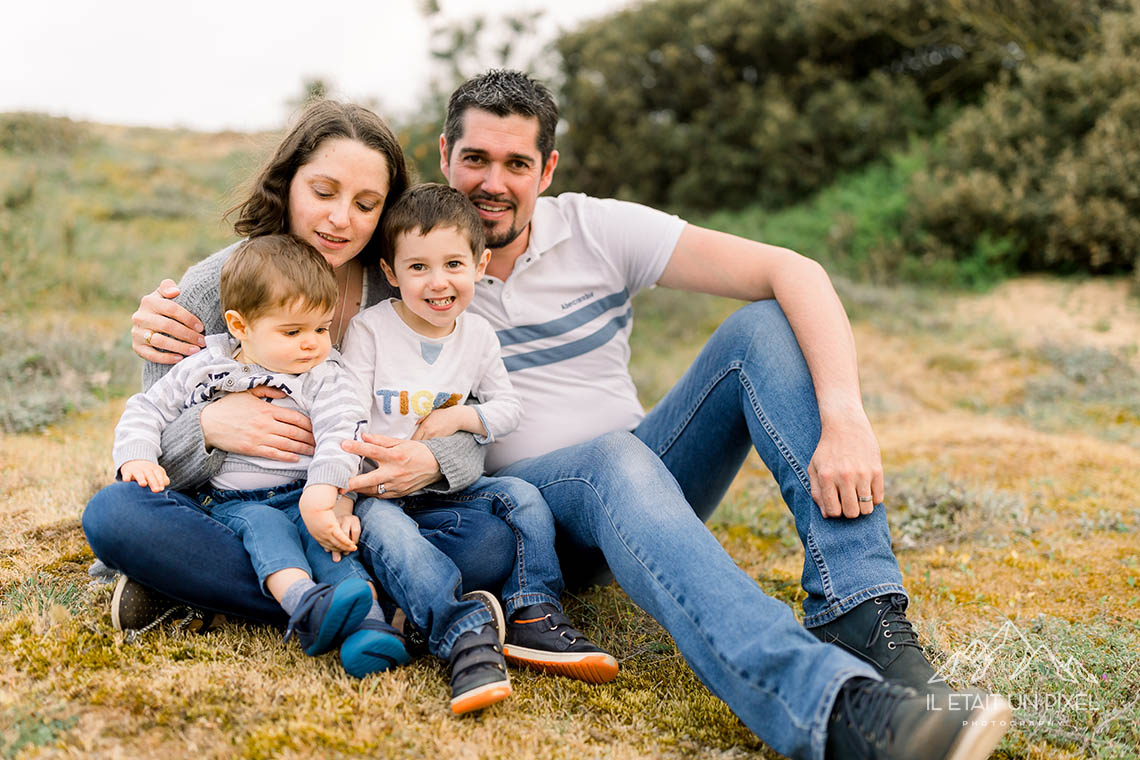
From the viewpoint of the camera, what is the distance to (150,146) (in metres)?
16.3

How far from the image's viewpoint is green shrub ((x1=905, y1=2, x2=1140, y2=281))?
348 inches

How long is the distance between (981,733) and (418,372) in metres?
1.85

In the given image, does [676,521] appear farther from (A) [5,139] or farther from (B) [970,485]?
(A) [5,139]

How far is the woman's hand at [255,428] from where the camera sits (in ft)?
8.39

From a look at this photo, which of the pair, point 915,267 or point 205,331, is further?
point 915,267

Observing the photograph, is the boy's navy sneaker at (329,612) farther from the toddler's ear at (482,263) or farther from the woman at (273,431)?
the toddler's ear at (482,263)

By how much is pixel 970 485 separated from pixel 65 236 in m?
8.05

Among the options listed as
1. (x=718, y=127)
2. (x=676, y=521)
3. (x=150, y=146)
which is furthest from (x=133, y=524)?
(x=150, y=146)

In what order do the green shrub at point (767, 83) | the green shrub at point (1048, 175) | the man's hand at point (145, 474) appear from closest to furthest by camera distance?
the man's hand at point (145, 474) → the green shrub at point (1048, 175) → the green shrub at point (767, 83)

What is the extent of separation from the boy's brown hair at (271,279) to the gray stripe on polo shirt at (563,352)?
2.61 ft

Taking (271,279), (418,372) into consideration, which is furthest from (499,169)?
(271,279)

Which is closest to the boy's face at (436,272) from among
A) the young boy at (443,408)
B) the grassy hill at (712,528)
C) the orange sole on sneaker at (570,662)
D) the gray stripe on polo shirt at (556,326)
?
the young boy at (443,408)

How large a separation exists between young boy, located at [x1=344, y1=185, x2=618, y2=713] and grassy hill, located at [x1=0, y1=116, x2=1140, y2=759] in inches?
6.9

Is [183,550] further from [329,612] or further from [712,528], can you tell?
[712,528]
